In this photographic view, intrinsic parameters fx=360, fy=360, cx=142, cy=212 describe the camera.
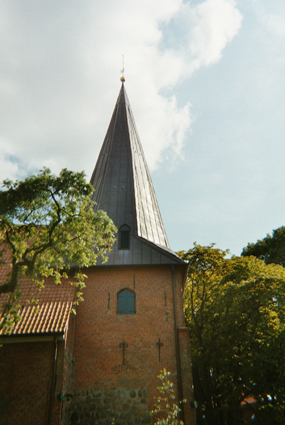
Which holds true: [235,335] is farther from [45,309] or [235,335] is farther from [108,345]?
[45,309]

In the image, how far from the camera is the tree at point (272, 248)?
2483 centimetres

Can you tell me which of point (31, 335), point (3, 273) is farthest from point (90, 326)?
point (3, 273)

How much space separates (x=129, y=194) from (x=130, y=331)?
21.4 ft

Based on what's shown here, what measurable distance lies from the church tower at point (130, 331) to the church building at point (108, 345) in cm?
3

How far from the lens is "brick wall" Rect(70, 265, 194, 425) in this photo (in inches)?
486

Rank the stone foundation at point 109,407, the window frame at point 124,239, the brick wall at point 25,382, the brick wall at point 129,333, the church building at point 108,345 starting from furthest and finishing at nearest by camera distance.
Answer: the window frame at point 124,239, the brick wall at point 129,333, the stone foundation at point 109,407, the church building at point 108,345, the brick wall at point 25,382

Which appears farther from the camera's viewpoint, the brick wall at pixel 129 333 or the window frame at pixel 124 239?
the window frame at pixel 124 239

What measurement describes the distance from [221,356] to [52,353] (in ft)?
28.9

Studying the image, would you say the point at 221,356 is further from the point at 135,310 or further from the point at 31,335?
the point at 31,335

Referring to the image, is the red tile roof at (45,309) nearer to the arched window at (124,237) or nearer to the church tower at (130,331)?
the church tower at (130,331)

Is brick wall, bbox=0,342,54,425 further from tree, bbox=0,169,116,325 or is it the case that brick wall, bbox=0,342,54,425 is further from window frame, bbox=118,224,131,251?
window frame, bbox=118,224,131,251

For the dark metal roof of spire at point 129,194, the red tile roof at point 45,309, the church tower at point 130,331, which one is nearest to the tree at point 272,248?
the dark metal roof of spire at point 129,194

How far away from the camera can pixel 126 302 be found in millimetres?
13664

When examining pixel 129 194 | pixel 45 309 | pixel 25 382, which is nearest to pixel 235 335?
pixel 129 194
